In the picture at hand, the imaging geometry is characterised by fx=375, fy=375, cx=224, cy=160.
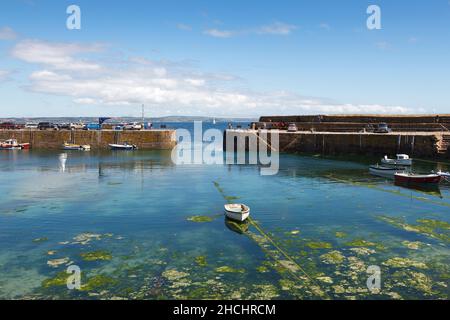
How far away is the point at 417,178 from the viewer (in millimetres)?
35094

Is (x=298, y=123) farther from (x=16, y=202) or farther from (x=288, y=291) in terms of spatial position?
(x=288, y=291)

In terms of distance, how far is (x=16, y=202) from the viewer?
2853 cm

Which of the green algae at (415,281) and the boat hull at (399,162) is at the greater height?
the boat hull at (399,162)

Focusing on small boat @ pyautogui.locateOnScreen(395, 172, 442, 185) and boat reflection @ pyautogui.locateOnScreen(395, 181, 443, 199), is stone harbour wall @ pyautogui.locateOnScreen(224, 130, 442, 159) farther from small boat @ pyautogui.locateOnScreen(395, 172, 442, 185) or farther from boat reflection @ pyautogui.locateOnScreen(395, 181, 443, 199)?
boat reflection @ pyautogui.locateOnScreen(395, 181, 443, 199)

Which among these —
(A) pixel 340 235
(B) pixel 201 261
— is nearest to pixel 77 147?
(B) pixel 201 261

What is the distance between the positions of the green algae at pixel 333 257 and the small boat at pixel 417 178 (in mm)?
21527

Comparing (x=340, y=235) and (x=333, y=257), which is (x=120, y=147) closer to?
(x=340, y=235)

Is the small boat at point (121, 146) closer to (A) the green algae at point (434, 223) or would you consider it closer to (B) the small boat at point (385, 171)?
(B) the small boat at point (385, 171)

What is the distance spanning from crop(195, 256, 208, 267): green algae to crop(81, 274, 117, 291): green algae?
11.9 ft

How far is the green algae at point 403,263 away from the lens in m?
16.2

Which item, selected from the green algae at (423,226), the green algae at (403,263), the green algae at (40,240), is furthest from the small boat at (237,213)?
the green algae at (40,240)

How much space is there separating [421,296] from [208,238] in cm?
1033

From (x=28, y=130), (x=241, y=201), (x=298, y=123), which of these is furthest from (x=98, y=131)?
(x=241, y=201)

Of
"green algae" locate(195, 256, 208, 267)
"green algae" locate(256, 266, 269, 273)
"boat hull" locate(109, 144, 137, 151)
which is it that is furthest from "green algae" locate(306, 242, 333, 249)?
"boat hull" locate(109, 144, 137, 151)
